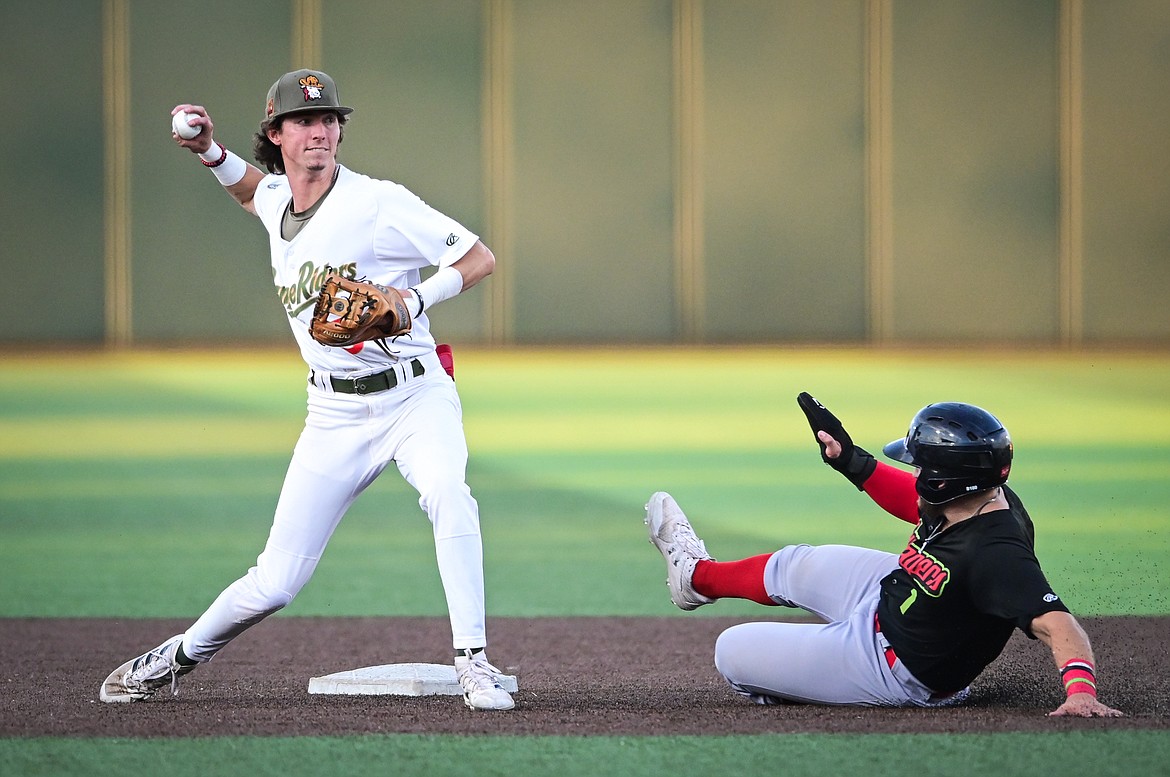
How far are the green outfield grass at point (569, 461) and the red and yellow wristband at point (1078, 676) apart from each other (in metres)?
4.01

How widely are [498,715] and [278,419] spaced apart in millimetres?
6004

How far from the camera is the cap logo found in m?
4.27

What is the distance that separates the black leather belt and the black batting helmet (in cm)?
148

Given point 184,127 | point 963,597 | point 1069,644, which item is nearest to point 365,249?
point 184,127

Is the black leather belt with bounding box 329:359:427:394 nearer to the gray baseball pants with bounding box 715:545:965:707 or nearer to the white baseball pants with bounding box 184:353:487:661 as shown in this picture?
the white baseball pants with bounding box 184:353:487:661

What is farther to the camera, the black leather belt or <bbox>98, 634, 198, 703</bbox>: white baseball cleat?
<bbox>98, 634, 198, 703</bbox>: white baseball cleat

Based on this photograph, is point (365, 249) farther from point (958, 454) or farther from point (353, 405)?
point (958, 454)

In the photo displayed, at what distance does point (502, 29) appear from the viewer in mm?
10031

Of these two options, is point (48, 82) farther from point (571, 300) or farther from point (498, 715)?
point (498, 715)

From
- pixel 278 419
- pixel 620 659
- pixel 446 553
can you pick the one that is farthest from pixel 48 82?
pixel 446 553

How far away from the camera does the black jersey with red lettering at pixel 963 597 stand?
3.67 meters

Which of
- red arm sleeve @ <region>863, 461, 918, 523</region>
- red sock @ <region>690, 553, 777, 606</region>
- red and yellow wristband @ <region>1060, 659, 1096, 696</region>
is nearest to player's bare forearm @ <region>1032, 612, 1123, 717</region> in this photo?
red and yellow wristband @ <region>1060, 659, 1096, 696</region>

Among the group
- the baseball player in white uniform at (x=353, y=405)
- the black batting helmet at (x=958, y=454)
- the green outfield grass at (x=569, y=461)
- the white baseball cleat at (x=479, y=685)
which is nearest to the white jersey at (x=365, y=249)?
the baseball player in white uniform at (x=353, y=405)

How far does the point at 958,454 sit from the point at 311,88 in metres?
2.15
